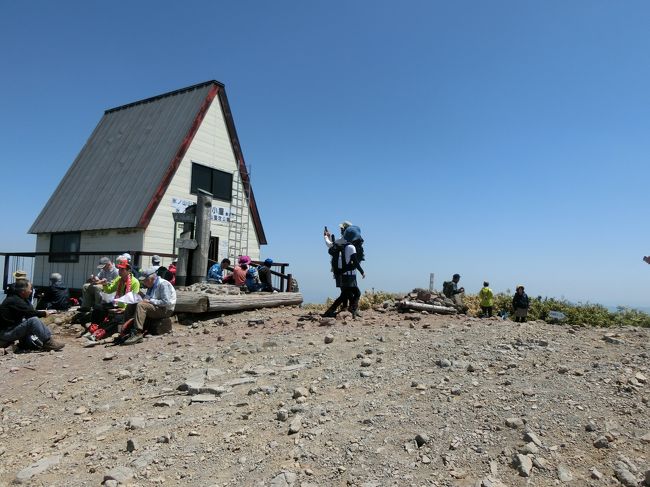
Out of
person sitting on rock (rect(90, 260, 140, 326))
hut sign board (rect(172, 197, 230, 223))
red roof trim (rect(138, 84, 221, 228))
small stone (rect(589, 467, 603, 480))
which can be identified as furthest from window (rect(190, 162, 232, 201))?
small stone (rect(589, 467, 603, 480))

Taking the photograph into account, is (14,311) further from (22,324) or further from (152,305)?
(152,305)

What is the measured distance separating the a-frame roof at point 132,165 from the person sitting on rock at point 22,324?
25.3ft

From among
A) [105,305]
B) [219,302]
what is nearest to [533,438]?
[219,302]

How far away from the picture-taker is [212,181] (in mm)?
19906

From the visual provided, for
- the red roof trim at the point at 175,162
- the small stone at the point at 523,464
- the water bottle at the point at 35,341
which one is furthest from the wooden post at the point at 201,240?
the small stone at the point at 523,464

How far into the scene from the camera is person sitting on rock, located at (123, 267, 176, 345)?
988 centimetres

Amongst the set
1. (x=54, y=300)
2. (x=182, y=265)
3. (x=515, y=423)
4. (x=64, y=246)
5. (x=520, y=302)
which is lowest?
(x=515, y=423)

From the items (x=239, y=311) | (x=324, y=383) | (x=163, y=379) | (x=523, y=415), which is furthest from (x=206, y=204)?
(x=523, y=415)

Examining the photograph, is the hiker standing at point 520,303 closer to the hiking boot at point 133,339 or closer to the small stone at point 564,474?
the hiking boot at point 133,339

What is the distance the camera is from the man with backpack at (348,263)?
10.3m

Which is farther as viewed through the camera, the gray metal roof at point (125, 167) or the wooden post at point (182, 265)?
the gray metal roof at point (125, 167)

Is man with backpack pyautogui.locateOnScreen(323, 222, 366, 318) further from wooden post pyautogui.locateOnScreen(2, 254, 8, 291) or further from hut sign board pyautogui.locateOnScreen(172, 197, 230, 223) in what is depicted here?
wooden post pyautogui.locateOnScreen(2, 254, 8, 291)

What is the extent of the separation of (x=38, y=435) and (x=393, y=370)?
407cm

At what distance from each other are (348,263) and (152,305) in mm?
3864
